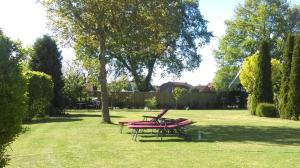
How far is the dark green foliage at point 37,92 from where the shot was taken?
25844 millimetres

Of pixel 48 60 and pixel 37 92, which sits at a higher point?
pixel 48 60

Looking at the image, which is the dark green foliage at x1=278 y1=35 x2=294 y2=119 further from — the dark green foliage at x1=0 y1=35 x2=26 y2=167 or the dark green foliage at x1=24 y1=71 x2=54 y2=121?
the dark green foliage at x1=0 y1=35 x2=26 y2=167

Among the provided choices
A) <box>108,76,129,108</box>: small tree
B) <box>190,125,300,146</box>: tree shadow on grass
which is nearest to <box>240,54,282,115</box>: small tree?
<box>108,76,129,108</box>: small tree

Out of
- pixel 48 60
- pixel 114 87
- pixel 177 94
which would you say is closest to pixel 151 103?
pixel 177 94

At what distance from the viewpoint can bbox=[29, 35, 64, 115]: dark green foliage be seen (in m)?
30.9

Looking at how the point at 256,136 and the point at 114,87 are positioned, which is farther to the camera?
the point at 114,87

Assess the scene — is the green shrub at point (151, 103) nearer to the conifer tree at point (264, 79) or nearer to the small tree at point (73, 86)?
the small tree at point (73, 86)

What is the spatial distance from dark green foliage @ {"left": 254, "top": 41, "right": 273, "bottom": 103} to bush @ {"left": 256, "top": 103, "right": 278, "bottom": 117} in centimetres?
180

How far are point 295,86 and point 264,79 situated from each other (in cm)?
501

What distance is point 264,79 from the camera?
3447cm

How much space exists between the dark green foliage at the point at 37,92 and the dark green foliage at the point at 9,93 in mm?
17558

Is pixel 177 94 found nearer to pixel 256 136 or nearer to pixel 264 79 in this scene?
pixel 264 79

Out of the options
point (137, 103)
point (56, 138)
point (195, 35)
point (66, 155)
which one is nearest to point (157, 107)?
point (137, 103)

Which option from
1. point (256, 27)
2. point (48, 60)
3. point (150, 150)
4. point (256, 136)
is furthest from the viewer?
point (256, 27)
